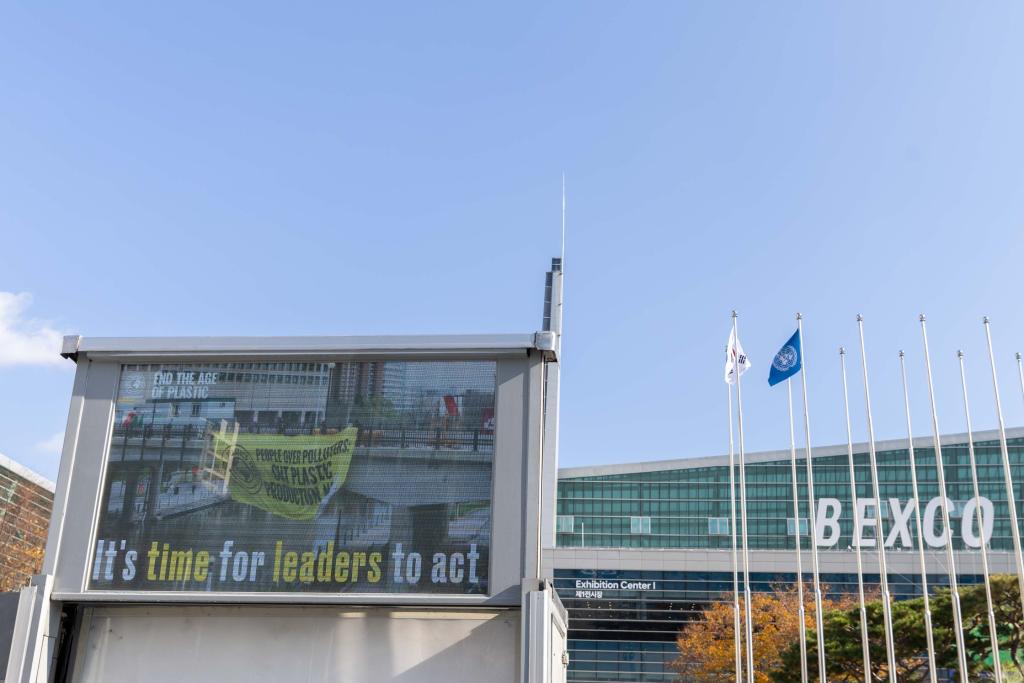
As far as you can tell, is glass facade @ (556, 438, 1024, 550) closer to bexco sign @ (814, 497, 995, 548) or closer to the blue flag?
bexco sign @ (814, 497, 995, 548)

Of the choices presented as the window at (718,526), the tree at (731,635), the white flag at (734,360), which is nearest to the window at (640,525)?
the window at (718,526)

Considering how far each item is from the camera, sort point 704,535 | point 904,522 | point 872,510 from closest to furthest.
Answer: point 904,522 → point 872,510 → point 704,535

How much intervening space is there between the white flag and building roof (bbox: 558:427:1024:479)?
3203cm

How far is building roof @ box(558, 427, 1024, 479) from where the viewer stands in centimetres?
6109

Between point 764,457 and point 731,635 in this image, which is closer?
point 731,635

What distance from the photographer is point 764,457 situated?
2486 inches

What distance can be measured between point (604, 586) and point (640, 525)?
22.6ft

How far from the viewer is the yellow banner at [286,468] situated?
8.66 m

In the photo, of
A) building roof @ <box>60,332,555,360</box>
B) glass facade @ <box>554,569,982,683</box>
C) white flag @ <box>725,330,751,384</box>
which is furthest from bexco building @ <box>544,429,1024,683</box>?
building roof @ <box>60,332,555,360</box>

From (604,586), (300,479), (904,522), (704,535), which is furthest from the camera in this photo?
(704,535)

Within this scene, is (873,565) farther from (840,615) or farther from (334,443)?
(334,443)

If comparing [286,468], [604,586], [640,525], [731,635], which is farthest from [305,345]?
[640,525]

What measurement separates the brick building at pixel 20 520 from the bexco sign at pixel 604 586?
29.7m

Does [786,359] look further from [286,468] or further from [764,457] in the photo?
[764,457]
